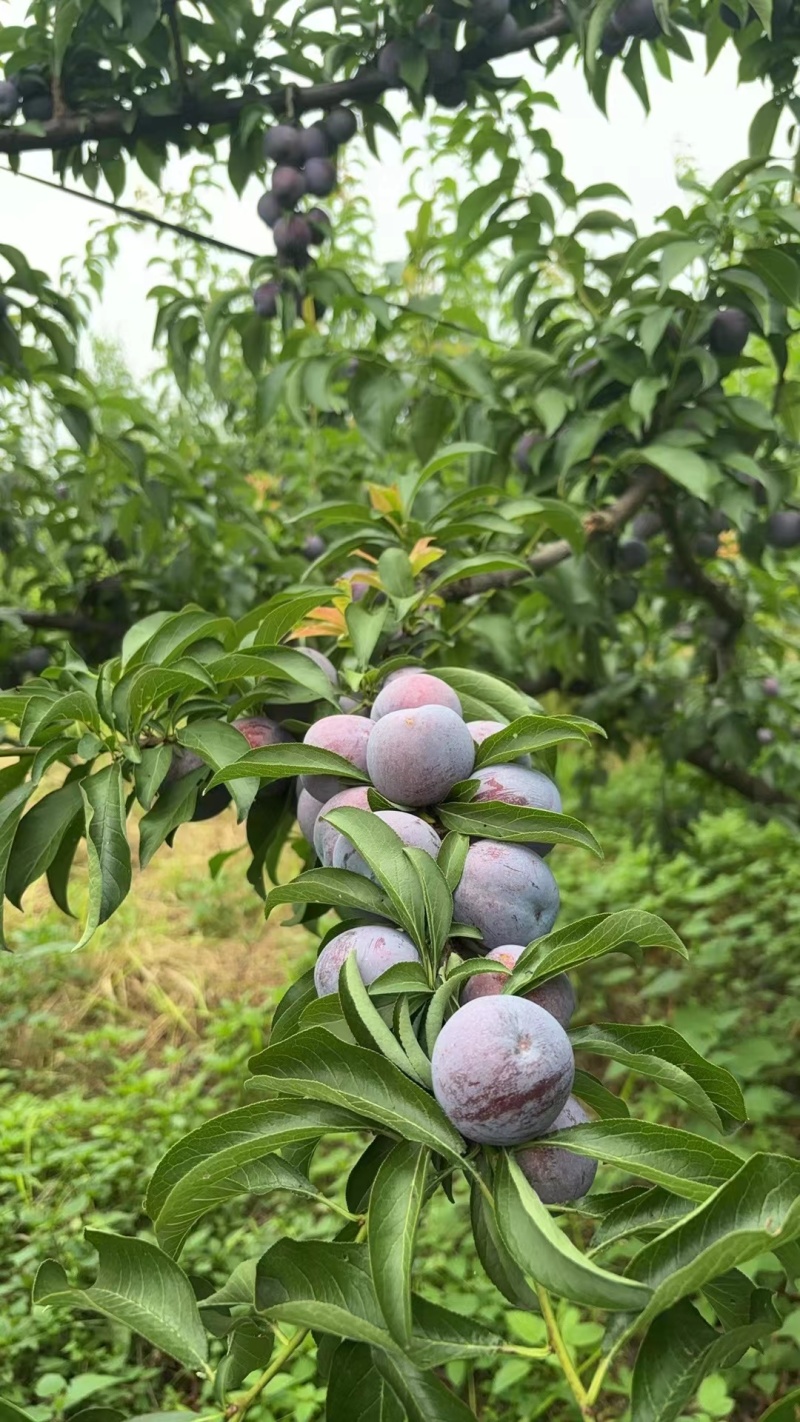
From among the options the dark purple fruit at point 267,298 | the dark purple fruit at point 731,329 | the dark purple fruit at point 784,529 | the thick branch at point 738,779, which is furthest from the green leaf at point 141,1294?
the thick branch at point 738,779

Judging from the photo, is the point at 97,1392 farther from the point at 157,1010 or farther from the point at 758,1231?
the point at 758,1231

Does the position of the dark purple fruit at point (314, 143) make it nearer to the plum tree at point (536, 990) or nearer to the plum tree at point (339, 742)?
the plum tree at point (339, 742)

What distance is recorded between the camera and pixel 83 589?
202 centimetres

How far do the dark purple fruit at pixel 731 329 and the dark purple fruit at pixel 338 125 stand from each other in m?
0.71

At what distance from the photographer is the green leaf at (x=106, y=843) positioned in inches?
27.3

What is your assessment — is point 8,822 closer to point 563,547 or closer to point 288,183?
point 563,547

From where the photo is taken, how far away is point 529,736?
2.24 ft

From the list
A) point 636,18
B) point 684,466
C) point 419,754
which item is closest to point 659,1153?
point 419,754

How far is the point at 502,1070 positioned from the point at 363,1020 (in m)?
0.08

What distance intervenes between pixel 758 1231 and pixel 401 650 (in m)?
0.71

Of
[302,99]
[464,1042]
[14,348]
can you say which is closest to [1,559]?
[14,348]

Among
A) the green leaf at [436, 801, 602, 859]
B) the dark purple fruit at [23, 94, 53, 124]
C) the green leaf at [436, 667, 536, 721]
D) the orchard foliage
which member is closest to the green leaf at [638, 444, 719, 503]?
the orchard foliage

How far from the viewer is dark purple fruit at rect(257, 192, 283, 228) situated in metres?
1.63

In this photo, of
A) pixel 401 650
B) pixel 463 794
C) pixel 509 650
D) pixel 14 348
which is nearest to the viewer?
pixel 463 794
